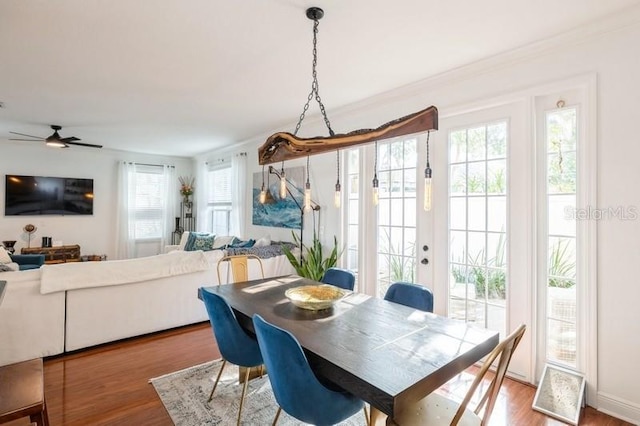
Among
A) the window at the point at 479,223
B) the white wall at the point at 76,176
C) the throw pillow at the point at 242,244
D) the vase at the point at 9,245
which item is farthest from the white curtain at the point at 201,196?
the window at the point at 479,223

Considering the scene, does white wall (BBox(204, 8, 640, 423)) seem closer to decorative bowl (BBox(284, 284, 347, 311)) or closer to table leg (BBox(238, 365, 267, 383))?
decorative bowl (BBox(284, 284, 347, 311))

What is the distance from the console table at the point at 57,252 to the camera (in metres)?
5.75

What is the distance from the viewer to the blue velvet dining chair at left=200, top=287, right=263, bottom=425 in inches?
79.7

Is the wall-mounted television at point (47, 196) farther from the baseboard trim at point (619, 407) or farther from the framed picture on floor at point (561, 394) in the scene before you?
the baseboard trim at point (619, 407)

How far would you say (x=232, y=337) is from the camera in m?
2.04

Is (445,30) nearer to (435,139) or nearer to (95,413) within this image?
(435,139)

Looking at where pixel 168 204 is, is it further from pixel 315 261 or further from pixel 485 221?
pixel 485 221

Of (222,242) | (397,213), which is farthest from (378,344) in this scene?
(222,242)

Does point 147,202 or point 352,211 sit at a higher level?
point 147,202

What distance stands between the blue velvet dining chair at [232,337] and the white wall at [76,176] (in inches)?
235

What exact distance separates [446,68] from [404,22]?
881mm

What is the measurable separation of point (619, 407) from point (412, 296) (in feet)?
4.77

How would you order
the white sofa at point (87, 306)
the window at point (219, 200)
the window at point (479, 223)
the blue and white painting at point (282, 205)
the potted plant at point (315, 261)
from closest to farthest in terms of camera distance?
the window at point (479, 223) → the white sofa at point (87, 306) → the potted plant at point (315, 261) → the blue and white painting at point (282, 205) → the window at point (219, 200)

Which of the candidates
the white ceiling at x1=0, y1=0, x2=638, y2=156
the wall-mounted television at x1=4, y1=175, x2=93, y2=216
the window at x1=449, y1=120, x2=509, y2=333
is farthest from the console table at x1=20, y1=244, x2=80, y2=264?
the window at x1=449, y1=120, x2=509, y2=333
